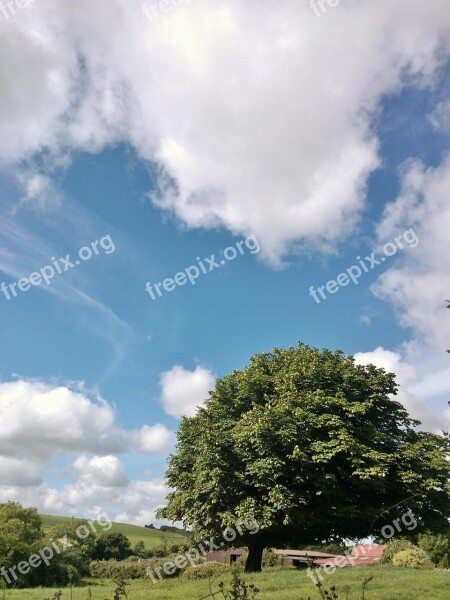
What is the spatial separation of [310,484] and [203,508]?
658 cm

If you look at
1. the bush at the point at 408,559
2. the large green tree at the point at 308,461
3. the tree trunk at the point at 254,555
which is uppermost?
the large green tree at the point at 308,461

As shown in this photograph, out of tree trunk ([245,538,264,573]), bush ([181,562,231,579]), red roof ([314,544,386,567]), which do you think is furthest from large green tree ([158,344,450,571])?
red roof ([314,544,386,567])

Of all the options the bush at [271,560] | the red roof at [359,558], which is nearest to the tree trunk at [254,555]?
the red roof at [359,558]

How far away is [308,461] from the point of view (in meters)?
25.6

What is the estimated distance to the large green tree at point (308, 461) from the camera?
26.3m

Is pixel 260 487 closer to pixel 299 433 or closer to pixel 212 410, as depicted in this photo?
pixel 299 433

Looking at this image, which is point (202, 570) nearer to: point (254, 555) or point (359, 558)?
point (254, 555)

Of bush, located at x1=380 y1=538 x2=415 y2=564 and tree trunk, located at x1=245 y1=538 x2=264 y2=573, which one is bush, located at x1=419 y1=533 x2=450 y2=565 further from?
tree trunk, located at x1=245 y1=538 x2=264 y2=573

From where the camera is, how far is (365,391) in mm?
31500

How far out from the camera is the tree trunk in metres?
31.2

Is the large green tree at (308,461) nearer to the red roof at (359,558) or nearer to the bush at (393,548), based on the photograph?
the red roof at (359,558)

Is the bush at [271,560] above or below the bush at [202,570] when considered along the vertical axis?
above

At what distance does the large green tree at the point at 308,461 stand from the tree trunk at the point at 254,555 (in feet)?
0.39

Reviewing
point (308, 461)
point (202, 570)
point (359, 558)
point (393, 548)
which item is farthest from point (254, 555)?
point (359, 558)
